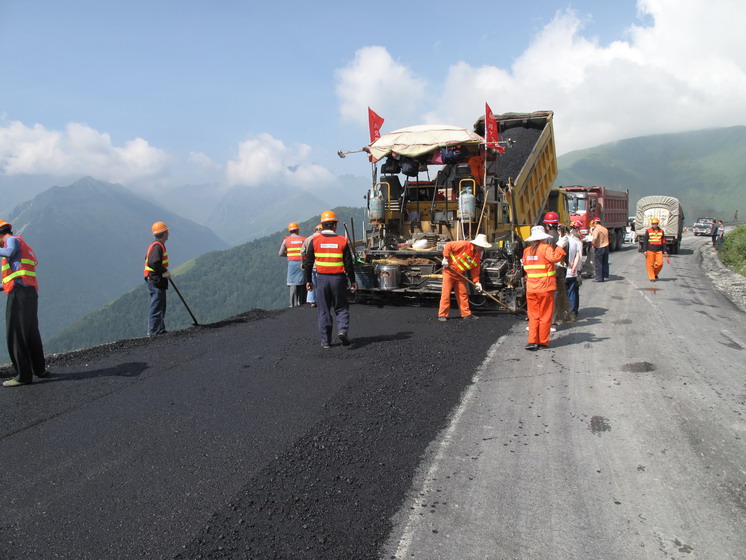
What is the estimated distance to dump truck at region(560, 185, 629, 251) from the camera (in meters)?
18.9

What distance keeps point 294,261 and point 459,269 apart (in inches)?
125

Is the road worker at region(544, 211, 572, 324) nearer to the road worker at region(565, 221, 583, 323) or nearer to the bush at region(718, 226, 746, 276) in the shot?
the road worker at region(565, 221, 583, 323)

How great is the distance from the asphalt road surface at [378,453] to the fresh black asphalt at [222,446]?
0.01m

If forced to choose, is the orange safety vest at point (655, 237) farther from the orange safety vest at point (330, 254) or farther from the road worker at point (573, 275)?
the orange safety vest at point (330, 254)

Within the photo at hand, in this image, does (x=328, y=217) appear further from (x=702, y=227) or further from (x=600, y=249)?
(x=702, y=227)

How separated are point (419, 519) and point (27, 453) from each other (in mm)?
2621

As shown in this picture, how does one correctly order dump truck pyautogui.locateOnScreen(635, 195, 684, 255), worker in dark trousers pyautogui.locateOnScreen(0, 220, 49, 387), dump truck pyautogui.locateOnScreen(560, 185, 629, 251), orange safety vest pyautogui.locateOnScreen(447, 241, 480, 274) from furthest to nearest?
dump truck pyautogui.locateOnScreen(635, 195, 684, 255) → dump truck pyautogui.locateOnScreen(560, 185, 629, 251) → orange safety vest pyautogui.locateOnScreen(447, 241, 480, 274) → worker in dark trousers pyautogui.locateOnScreen(0, 220, 49, 387)

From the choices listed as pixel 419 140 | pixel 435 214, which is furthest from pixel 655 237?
pixel 419 140

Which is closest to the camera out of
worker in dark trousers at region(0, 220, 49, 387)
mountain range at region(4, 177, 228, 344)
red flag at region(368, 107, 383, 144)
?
worker in dark trousers at region(0, 220, 49, 387)

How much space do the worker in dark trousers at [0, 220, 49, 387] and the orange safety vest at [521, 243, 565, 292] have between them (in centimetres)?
510

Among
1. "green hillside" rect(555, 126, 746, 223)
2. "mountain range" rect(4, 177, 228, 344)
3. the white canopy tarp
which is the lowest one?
"mountain range" rect(4, 177, 228, 344)

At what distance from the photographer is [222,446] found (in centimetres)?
359

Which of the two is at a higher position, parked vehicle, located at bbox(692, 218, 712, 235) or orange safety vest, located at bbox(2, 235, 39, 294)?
orange safety vest, located at bbox(2, 235, 39, 294)

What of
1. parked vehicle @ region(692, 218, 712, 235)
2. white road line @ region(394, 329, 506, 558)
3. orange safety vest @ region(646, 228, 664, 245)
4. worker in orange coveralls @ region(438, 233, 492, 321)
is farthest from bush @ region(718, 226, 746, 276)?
parked vehicle @ region(692, 218, 712, 235)
